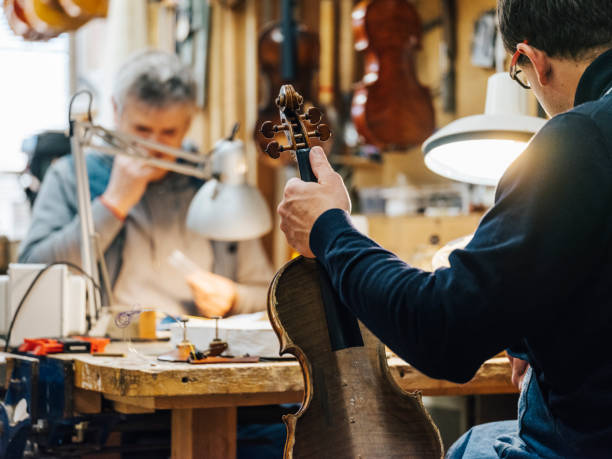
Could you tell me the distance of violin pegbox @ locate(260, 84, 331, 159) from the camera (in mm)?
1231

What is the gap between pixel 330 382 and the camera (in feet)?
3.95

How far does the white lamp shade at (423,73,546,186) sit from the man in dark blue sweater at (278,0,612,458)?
57 centimetres

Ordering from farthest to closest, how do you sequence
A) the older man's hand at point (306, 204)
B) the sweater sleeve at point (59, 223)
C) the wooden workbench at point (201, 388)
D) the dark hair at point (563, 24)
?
the sweater sleeve at point (59, 223) → the wooden workbench at point (201, 388) → the older man's hand at point (306, 204) → the dark hair at point (563, 24)

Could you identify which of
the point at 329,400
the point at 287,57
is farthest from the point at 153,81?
the point at 329,400

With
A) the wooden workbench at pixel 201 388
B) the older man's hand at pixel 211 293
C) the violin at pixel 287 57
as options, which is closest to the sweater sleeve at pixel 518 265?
the wooden workbench at pixel 201 388

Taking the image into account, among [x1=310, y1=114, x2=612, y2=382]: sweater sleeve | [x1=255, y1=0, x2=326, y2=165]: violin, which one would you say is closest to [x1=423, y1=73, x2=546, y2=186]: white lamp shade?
[x1=310, y1=114, x2=612, y2=382]: sweater sleeve

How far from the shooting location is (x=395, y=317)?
3.01 ft

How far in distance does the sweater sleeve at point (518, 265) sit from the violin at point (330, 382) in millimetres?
282

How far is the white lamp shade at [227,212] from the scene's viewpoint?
101 inches

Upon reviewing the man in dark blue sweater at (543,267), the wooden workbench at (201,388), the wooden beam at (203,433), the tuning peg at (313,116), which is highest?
the tuning peg at (313,116)

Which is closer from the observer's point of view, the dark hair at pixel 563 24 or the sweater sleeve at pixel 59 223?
the dark hair at pixel 563 24

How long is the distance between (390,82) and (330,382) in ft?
10.8

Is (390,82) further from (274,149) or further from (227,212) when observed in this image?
(274,149)

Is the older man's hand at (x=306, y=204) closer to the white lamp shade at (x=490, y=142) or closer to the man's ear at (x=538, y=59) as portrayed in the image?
the man's ear at (x=538, y=59)
